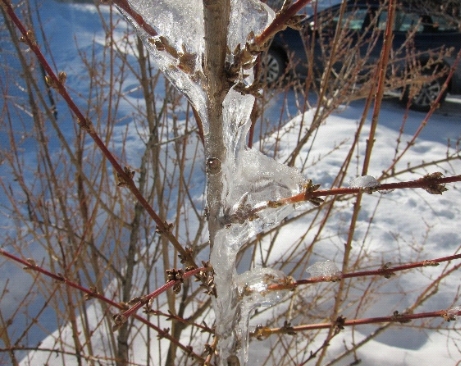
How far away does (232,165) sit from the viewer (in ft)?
2.75

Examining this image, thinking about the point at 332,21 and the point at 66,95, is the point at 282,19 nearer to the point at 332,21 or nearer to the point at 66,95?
the point at 66,95

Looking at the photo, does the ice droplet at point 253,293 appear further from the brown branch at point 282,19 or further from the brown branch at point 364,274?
the brown branch at point 282,19

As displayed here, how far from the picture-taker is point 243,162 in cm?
90

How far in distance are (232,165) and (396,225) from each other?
389 centimetres

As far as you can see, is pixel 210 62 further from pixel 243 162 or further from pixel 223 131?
pixel 243 162

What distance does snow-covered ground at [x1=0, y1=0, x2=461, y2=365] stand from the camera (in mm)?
3193

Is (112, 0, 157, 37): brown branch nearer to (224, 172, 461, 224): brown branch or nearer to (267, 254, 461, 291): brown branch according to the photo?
(224, 172, 461, 224): brown branch

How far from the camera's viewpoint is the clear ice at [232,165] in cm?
76

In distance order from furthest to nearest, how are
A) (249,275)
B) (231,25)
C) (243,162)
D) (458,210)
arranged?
(458,210), (249,275), (243,162), (231,25)

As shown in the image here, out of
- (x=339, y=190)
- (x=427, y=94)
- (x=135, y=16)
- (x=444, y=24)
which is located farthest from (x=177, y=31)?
(x=444, y=24)

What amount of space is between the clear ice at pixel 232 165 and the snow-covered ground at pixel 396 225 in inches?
34.7

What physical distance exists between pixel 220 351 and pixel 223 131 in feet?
1.79

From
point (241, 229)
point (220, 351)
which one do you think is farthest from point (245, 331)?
point (241, 229)

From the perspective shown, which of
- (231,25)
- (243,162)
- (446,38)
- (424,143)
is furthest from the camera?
(446,38)
